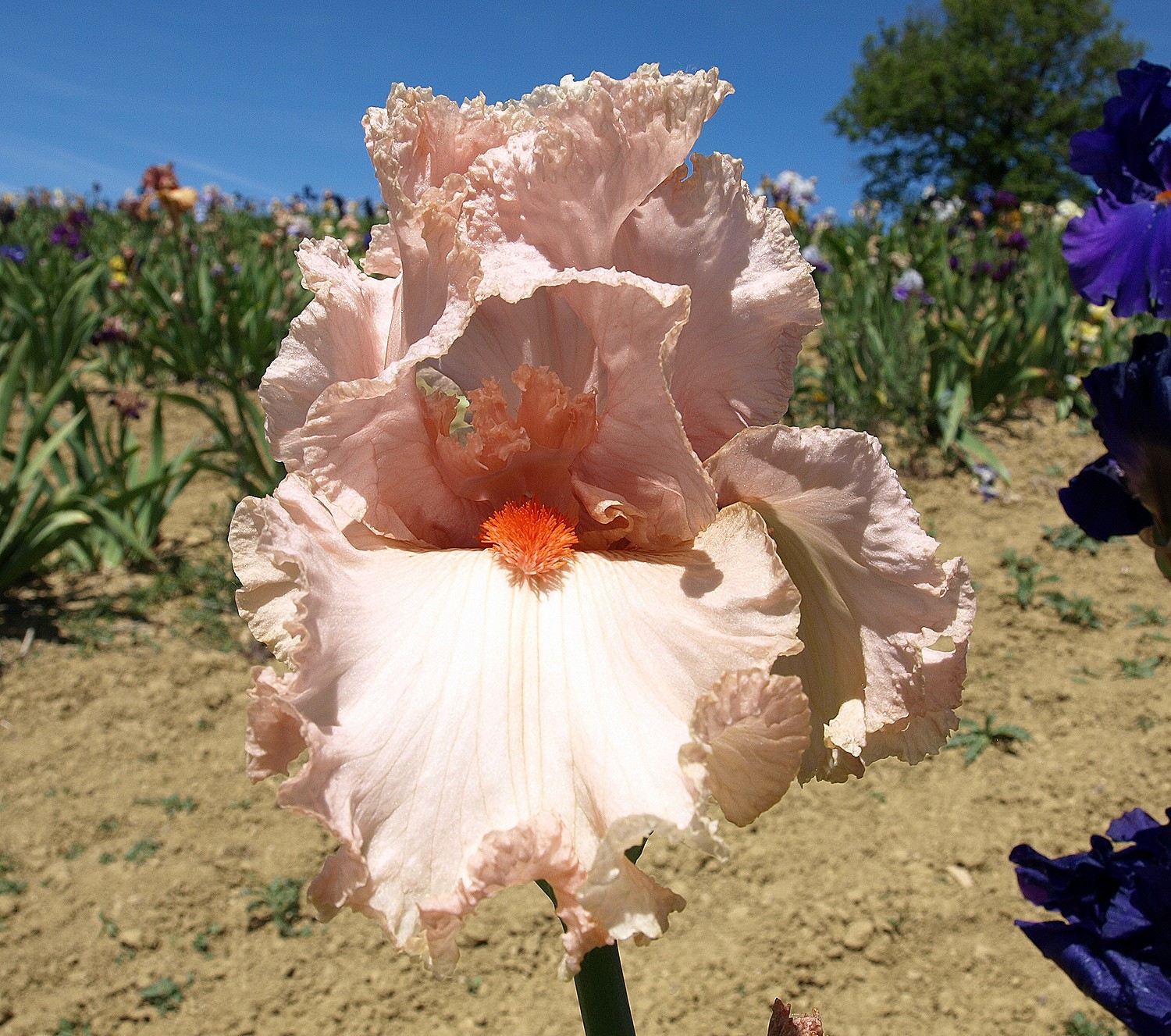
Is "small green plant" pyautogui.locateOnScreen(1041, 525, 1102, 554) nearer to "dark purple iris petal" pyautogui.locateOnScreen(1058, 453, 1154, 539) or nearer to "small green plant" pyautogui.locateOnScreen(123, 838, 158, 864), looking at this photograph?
"dark purple iris petal" pyautogui.locateOnScreen(1058, 453, 1154, 539)

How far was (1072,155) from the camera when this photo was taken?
66.7 inches

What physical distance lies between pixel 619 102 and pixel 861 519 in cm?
37

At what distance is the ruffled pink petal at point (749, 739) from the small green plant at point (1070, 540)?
3909 millimetres

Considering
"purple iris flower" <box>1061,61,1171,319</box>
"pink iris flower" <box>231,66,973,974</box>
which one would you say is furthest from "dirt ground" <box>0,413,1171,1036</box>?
"pink iris flower" <box>231,66,973,974</box>

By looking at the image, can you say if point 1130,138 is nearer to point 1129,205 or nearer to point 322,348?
point 1129,205

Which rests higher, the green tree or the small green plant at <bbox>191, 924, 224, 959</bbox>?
the green tree

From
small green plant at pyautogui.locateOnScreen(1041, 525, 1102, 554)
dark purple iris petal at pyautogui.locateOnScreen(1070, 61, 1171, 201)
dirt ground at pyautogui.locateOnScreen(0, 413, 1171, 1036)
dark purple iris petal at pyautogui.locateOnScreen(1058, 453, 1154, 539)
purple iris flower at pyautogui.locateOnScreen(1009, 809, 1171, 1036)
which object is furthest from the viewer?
small green plant at pyautogui.locateOnScreen(1041, 525, 1102, 554)

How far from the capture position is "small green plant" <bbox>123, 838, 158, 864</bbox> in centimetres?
247

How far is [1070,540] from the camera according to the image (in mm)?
4031

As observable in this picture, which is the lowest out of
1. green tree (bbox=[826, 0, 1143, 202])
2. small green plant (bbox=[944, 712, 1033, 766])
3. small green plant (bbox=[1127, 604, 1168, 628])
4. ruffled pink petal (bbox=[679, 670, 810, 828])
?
small green plant (bbox=[944, 712, 1033, 766])

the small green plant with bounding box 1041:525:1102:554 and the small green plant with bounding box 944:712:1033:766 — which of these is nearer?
the small green plant with bounding box 944:712:1033:766

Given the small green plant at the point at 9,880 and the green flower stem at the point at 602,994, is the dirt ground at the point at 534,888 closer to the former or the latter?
the small green plant at the point at 9,880

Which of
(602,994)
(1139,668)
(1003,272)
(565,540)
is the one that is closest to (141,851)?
(602,994)

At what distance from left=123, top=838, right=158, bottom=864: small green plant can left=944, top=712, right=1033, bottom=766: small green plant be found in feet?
7.78
